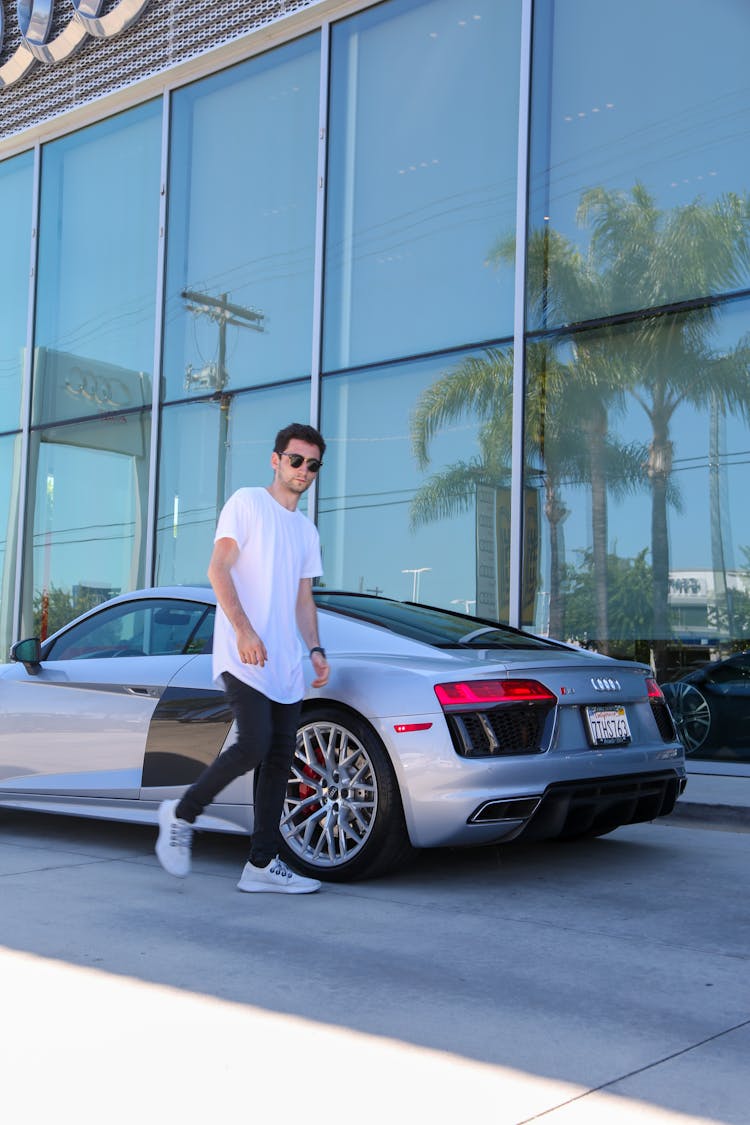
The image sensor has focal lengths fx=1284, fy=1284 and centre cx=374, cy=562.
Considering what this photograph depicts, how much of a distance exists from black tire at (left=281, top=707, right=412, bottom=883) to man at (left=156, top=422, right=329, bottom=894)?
21cm

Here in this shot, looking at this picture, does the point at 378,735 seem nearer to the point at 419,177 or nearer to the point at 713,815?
the point at 713,815

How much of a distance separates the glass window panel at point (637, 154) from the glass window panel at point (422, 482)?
1041 mm

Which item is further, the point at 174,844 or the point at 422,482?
the point at 422,482

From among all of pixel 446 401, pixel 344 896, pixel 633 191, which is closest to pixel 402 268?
pixel 446 401

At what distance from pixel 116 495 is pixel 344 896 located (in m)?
10.7

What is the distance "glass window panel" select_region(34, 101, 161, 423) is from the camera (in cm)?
1502

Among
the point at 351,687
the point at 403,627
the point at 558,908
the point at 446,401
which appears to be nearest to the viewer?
the point at 558,908

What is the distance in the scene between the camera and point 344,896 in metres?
5.07

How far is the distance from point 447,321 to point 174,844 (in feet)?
25.0

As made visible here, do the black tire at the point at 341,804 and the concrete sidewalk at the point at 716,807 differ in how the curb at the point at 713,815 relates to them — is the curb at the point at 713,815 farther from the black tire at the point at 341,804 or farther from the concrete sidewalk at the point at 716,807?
the black tire at the point at 341,804

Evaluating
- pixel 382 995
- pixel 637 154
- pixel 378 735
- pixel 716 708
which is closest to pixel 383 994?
pixel 382 995

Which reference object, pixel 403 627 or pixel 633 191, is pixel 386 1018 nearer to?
pixel 403 627

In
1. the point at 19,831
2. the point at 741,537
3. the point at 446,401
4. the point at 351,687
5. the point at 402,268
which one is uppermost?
the point at 402,268

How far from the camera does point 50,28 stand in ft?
51.8
